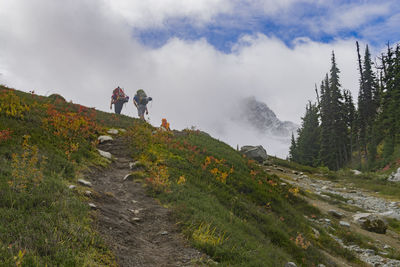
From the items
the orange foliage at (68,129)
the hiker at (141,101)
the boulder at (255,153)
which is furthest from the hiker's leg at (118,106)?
the boulder at (255,153)

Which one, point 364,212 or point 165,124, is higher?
point 165,124

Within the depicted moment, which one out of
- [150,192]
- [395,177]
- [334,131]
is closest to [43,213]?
[150,192]

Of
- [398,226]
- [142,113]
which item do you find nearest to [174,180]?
[398,226]

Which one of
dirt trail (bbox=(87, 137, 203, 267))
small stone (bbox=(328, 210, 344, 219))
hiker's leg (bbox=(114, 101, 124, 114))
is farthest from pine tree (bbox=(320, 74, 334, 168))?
dirt trail (bbox=(87, 137, 203, 267))

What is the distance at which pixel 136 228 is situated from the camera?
5301 mm

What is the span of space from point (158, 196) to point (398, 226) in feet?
41.8

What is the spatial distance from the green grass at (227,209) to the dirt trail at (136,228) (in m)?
0.32

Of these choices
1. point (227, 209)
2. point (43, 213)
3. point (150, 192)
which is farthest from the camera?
point (227, 209)

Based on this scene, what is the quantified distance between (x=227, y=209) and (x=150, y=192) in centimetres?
238

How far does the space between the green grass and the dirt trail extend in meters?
0.32

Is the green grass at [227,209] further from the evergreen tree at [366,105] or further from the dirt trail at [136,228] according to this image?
the evergreen tree at [366,105]

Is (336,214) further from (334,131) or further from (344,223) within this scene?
(334,131)

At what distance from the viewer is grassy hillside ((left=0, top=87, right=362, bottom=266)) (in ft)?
11.7

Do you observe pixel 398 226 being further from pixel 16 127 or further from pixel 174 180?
pixel 16 127
